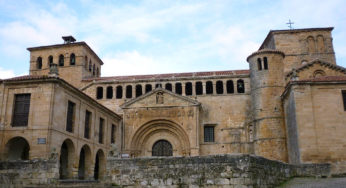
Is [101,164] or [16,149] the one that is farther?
[101,164]

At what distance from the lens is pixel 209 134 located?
30.8 metres

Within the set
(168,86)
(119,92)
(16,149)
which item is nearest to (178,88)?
(168,86)

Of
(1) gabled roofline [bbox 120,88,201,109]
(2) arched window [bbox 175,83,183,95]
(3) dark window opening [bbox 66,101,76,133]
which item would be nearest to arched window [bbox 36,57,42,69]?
(1) gabled roofline [bbox 120,88,201,109]

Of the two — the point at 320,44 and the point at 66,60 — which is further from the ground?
the point at 320,44

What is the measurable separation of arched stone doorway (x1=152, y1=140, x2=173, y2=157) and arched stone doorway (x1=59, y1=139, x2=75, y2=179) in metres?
9.51

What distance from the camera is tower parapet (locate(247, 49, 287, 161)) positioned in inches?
1091

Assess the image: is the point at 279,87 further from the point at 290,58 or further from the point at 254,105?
the point at 290,58

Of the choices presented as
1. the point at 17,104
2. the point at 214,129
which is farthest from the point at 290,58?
the point at 17,104

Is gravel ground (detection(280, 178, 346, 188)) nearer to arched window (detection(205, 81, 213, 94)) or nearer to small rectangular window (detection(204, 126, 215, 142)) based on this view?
small rectangular window (detection(204, 126, 215, 142))

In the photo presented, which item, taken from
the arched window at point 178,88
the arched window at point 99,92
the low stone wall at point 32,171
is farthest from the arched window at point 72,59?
the low stone wall at point 32,171

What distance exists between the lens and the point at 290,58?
3522 centimetres

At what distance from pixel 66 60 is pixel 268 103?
2091 centimetres

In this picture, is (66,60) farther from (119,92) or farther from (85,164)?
(85,164)

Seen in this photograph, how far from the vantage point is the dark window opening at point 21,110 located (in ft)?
65.9
